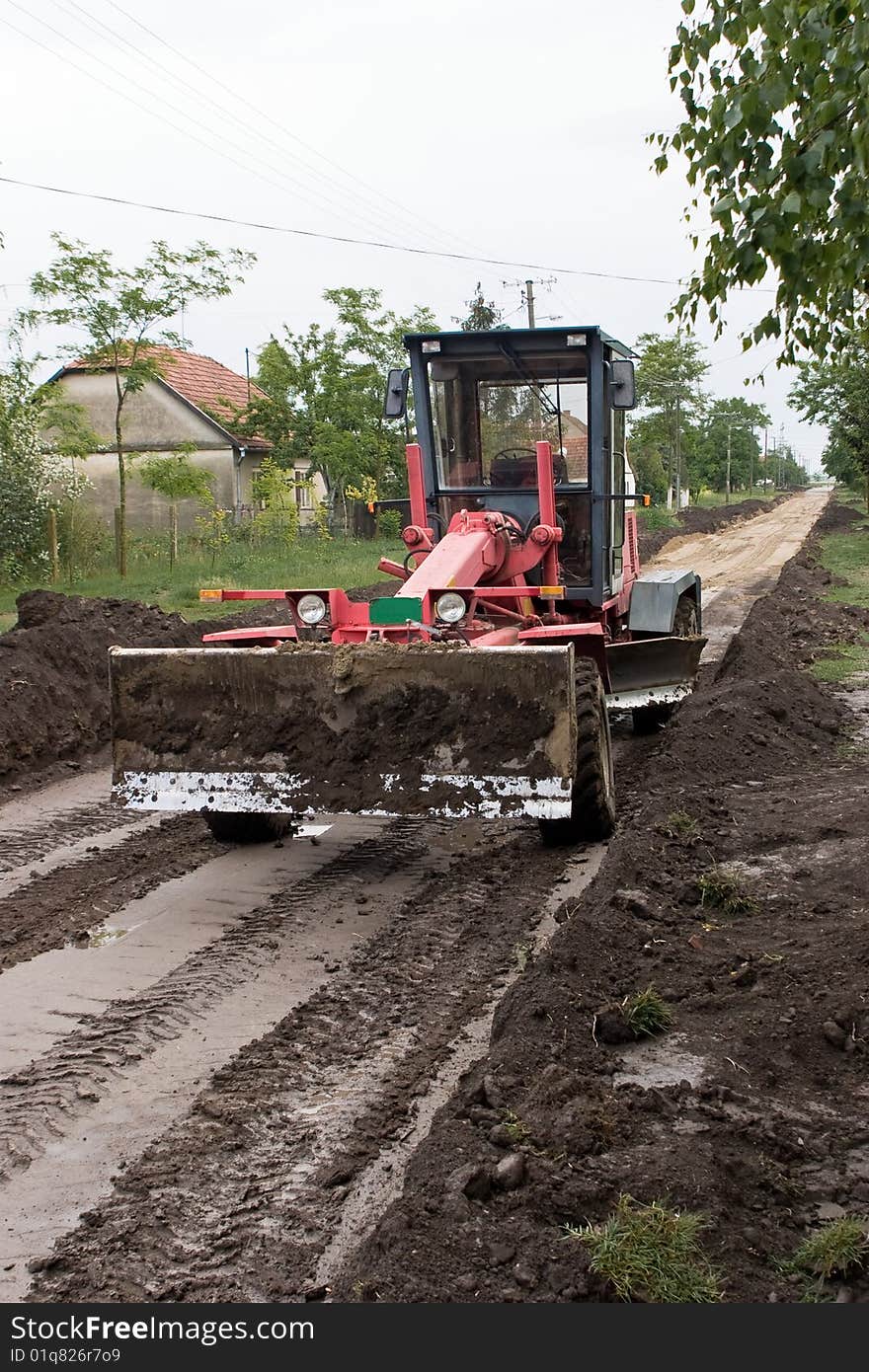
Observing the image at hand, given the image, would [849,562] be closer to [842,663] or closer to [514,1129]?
[842,663]

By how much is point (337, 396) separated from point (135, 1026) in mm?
31642

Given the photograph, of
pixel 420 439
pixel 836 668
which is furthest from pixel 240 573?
pixel 420 439

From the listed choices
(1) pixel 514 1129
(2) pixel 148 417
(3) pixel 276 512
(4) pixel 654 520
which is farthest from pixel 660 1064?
(4) pixel 654 520

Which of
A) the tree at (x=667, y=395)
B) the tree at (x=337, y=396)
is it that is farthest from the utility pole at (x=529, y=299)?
the tree at (x=667, y=395)

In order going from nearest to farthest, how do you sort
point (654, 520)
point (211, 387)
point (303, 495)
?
point (211, 387), point (303, 495), point (654, 520)

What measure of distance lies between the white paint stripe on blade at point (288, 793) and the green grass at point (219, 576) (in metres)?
9.88

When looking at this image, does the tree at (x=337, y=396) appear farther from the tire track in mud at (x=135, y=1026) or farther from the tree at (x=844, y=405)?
the tire track in mud at (x=135, y=1026)

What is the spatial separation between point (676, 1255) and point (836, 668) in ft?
35.7

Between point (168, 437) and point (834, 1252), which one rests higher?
point (168, 437)

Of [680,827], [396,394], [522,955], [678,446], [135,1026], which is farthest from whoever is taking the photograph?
[678,446]

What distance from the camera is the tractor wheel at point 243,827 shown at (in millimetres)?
7594

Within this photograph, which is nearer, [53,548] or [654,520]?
[53,548]

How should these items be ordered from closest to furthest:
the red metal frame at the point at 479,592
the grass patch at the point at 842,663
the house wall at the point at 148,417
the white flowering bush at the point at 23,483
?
the red metal frame at the point at 479,592 → the grass patch at the point at 842,663 → the white flowering bush at the point at 23,483 → the house wall at the point at 148,417

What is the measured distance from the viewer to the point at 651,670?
975 cm
